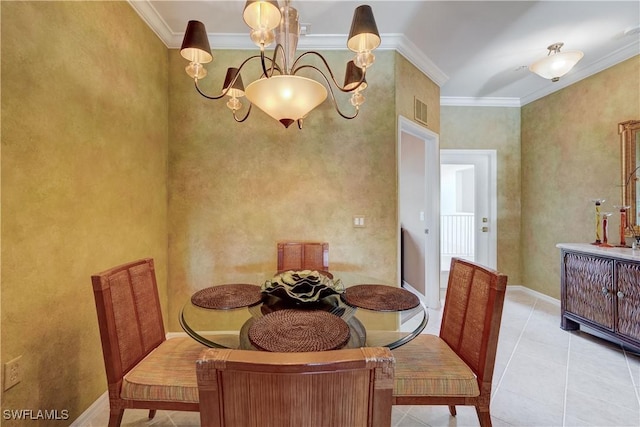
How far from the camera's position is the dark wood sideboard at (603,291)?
2.26 meters

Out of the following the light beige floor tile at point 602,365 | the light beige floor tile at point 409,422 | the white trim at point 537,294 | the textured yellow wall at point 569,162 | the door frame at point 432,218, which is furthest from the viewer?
the white trim at point 537,294

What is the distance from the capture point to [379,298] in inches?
61.3

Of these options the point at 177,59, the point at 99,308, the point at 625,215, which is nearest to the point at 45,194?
the point at 99,308

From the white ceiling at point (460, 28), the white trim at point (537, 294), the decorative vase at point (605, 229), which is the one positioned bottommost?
the white trim at point (537, 294)

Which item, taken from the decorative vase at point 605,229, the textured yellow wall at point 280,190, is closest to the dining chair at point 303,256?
the textured yellow wall at point 280,190

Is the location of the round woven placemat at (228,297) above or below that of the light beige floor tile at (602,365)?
above

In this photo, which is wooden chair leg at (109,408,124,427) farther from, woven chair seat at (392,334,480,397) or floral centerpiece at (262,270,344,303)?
woven chair seat at (392,334,480,397)

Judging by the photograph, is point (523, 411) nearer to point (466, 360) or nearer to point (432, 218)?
point (466, 360)

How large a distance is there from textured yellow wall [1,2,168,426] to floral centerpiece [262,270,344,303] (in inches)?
43.1

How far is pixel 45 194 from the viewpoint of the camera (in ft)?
4.67

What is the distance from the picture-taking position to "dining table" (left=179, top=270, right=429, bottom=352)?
1113mm

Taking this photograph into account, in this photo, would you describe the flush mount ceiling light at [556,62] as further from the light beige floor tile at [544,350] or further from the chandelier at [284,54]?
the light beige floor tile at [544,350]

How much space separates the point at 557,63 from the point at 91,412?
447 centimetres

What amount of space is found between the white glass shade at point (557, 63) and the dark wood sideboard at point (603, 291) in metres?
1.68
